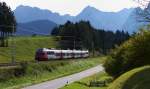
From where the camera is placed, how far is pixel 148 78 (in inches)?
624

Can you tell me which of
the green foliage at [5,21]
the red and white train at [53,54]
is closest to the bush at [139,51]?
the red and white train at [53,54]

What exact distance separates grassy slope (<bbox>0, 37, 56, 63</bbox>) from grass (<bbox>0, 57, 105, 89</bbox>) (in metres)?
19.9

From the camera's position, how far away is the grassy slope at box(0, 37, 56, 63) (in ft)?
393

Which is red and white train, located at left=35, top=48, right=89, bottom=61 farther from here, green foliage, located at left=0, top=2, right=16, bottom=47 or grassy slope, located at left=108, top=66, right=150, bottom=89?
grassy slope, located at left=108, top=66, right=150, bottom=89

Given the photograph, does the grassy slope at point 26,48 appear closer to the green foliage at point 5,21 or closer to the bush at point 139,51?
the green foliage at point 5,21

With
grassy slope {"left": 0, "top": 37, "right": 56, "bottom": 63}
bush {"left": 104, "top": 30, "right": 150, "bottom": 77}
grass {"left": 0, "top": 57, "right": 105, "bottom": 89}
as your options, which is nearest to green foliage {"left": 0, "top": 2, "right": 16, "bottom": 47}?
grassy slope {"left": 0, "top": 37, "right": 56, "bottom": 63}

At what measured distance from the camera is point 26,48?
146 meters

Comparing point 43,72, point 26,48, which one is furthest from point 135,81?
point 26,48

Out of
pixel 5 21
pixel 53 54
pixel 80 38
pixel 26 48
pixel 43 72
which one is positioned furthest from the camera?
pixel 80 38

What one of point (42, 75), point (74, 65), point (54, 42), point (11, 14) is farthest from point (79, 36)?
point (42, 75)

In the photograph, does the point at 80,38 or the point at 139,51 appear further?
the point at 80,38

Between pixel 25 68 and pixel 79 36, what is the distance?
101 meters

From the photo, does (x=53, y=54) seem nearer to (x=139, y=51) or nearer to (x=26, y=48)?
(x=26, y=48)

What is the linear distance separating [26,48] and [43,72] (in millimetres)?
70361
